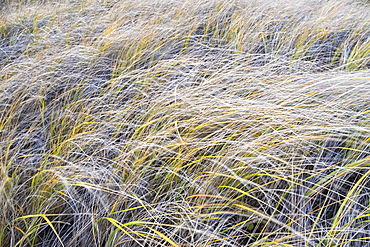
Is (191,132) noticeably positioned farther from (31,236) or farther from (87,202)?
(31,236)

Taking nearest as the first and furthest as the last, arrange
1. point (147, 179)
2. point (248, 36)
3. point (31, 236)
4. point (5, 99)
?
point (31, 236)
point (147, 179)
point (5, 99)
point (248, 36)

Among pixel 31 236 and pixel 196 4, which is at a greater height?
pixel 196 4

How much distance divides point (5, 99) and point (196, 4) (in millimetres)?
1713

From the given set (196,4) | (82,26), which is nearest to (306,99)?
(196,4)

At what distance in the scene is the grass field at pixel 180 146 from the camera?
34.8 inches

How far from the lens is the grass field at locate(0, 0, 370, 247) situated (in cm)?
88

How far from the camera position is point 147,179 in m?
1.07

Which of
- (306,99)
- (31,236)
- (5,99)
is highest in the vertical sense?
(306,99)

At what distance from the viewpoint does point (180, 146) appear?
109 centimetres

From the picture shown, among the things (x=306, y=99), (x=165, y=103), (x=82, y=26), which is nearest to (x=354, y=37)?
(x=306, y=99)

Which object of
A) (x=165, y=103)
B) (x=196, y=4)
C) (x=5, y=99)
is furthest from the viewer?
(x=196, y=4)

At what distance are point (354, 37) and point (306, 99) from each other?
3.95ft

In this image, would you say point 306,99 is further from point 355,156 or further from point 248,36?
point 248,36

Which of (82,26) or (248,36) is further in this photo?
(82,26)
